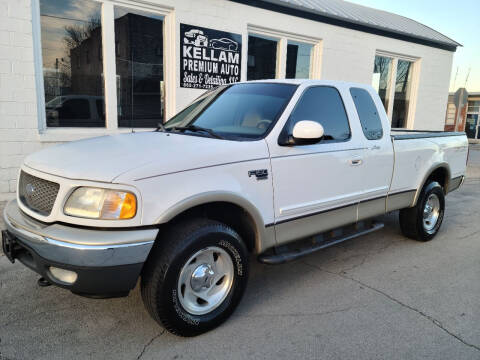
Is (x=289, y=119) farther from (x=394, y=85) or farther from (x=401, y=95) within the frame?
(x=401, y=95)

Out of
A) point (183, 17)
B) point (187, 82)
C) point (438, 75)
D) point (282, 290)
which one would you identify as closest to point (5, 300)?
point (282, 290)

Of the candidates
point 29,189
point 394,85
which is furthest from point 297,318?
point 394,85

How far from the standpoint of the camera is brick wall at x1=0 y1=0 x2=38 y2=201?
19.8 ft

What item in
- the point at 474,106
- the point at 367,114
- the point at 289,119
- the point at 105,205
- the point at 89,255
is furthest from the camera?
the point at 474,106

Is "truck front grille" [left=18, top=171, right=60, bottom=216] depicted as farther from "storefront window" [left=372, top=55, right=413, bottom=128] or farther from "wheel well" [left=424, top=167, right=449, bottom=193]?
"storefront window" [left=372, top=55, right=413, bottom=128]

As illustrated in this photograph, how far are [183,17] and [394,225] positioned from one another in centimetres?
568

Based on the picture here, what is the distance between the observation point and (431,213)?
5398mm

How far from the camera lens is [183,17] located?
7.83 meters

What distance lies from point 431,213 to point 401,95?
29.5 feet

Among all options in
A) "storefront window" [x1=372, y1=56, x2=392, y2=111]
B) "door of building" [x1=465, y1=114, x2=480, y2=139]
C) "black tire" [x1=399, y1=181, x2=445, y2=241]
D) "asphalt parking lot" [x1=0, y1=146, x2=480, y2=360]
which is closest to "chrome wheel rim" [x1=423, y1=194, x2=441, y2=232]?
"black tire" [x1=399, y1=181, x2=445, y2=241]

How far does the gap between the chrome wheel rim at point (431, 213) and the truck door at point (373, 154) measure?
1.23 m

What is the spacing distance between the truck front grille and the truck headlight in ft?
0.77

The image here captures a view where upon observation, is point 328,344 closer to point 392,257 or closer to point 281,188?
point 281,188

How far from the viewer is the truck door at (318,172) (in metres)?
3.32
